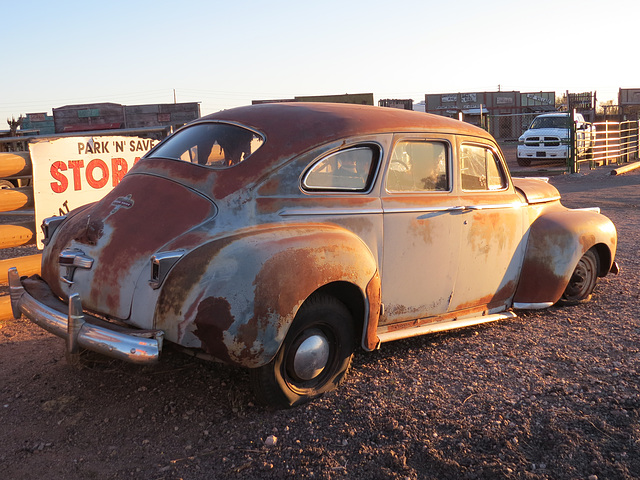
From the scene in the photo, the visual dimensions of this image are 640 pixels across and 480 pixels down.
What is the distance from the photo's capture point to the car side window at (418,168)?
4.09 m

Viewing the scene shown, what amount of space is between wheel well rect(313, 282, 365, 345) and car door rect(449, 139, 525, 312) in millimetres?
983

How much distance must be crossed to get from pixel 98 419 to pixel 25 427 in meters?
0.39

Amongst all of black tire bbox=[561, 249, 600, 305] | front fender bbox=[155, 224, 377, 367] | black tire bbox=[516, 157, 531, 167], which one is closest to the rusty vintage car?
front fender bbox=[155, 224, 377, 367]

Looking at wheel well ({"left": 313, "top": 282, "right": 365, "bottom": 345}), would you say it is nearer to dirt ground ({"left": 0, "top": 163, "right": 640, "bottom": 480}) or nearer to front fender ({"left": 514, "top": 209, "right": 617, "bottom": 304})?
dirt ground ({"left": 0, "top": 163, "right": 640, "bottom": 480})

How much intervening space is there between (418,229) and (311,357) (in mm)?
1187

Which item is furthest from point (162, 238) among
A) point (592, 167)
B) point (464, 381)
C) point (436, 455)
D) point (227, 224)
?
point (592, 167)

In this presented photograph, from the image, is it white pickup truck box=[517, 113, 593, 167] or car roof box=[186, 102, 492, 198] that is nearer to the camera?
car roof box=[186, 102, 492, 198]

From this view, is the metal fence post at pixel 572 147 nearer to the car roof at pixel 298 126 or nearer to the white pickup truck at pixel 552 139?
the white pickup truck at pixel 552 139

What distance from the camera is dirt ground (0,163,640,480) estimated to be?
2.99 metres

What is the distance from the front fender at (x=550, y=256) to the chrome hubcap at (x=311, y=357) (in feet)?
7.16

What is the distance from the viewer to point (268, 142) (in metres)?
3.72

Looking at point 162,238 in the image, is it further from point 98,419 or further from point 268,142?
point 98,419

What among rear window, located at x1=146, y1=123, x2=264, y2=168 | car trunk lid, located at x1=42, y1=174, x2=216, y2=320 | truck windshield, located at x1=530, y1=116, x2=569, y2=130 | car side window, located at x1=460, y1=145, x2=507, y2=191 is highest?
truck windshield, located at x1=530, y1=116, x2=569, y2=130

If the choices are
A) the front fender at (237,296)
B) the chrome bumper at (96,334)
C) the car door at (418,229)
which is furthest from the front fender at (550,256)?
the chrome bumper at (96,334)
